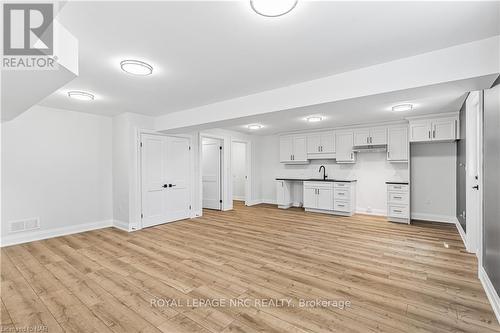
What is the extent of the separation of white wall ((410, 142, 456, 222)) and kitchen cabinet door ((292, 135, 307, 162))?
2.68 m

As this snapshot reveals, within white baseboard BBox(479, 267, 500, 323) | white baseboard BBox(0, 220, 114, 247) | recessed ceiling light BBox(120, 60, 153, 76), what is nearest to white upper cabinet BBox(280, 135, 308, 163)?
white baseboard BBox(479, 267, 500, 323)

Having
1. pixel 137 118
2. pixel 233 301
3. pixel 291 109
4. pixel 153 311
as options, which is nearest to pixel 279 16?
pixel 291 109

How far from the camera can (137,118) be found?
5012 mm

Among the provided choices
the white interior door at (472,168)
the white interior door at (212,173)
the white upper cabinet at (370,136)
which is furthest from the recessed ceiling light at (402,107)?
the white interior door at (212,173)

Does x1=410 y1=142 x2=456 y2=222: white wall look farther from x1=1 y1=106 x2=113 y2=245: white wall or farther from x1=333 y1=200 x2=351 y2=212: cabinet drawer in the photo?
x1=1 y1=106 x2=113 y2=245: white wall

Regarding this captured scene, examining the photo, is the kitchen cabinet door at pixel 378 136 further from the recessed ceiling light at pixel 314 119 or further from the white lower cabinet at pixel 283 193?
the white lower cabinet at pixel 283 193

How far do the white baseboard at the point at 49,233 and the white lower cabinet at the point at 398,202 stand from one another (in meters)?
6.35

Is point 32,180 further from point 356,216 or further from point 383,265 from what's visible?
point 356,216

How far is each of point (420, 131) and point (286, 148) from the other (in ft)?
11.5

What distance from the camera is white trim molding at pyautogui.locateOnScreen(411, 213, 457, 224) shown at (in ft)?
17.3

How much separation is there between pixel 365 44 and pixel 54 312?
148 inches

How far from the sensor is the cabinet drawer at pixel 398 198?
5254 millimetres

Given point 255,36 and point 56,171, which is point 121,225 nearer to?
point 56,171

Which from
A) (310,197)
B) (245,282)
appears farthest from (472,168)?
(245,282)
